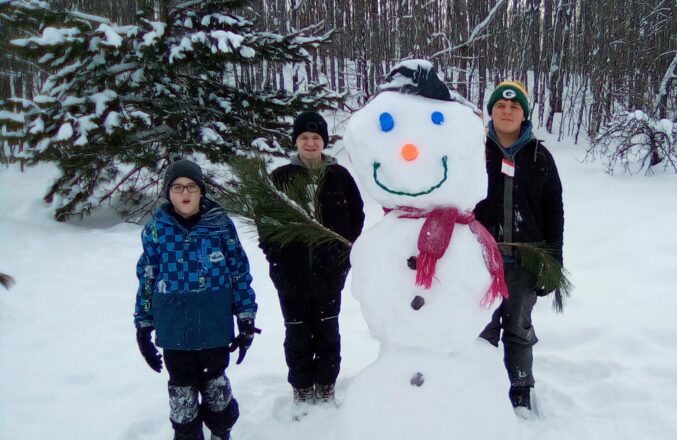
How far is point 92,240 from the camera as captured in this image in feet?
20.5

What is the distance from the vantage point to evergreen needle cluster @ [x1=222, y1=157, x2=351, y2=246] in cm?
171

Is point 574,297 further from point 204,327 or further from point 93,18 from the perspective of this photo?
point 93,18

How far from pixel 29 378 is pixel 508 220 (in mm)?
3074

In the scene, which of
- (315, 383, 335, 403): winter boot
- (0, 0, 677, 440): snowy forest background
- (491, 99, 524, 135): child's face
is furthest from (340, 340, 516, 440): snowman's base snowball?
(491, 99, 524, 135): child's face

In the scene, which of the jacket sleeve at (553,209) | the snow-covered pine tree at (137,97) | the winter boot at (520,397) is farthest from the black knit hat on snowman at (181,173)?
the snow-covered pine tree at (137,97)

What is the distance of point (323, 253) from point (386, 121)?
1.03 meters

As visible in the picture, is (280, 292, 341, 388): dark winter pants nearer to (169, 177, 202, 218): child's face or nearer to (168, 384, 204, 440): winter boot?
(168, 384, 204, 440): winter boot

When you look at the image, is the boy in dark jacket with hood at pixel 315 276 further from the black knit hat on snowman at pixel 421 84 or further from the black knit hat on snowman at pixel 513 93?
the black knit hat on snowman at pixel 513 93

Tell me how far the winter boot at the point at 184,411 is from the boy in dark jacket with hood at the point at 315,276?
0.54 meters

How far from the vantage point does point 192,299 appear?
2023 mm

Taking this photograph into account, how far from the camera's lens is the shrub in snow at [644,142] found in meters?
6.83

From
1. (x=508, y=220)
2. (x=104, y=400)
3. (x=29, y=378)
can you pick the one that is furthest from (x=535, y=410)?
(x=29, y=378)

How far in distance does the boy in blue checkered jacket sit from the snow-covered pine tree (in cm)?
348

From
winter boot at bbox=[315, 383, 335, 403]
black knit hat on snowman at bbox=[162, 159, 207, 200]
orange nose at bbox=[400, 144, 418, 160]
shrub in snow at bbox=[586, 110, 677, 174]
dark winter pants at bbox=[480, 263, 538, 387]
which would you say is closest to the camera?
orange nose at bbox=[400, 144, 418, 160]
